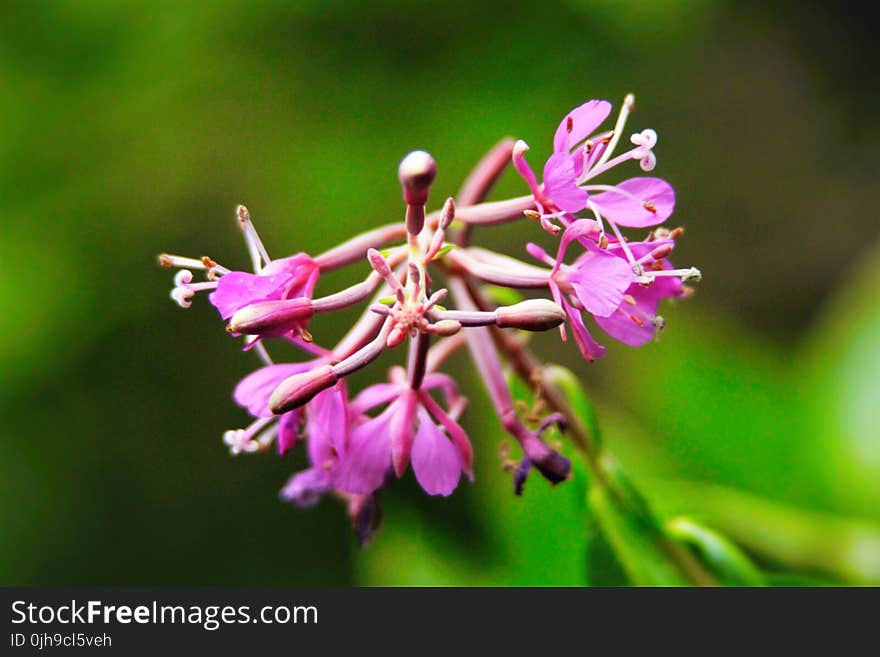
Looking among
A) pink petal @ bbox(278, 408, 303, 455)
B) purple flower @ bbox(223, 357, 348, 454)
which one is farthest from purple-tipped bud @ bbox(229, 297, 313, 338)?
pink petal @ bbox(278, 408, 303, 455)

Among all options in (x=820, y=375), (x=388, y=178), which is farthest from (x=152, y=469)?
(x=820, y=375)

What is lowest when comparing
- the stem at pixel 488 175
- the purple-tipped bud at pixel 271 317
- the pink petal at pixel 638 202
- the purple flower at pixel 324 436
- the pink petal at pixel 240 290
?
the purple flower at pixel 324 436

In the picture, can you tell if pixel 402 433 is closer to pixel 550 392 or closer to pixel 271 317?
pixel 271 317

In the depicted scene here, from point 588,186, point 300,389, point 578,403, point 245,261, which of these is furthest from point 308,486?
point 245,261

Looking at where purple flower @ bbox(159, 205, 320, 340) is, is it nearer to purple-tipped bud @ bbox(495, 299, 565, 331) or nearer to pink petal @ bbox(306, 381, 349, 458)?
pink petal @ bbox(306, 381, 349, 458)

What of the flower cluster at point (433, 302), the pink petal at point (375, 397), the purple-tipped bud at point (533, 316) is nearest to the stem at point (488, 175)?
the flower cluster at point (433, 302)

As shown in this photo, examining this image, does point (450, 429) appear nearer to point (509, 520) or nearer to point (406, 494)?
point (509, 520)

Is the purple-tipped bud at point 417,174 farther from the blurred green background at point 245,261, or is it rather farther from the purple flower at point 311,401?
the blurred green background at point 245,261
